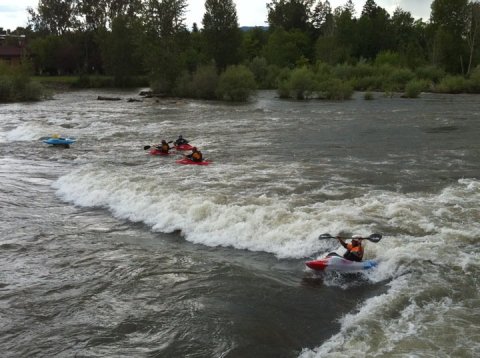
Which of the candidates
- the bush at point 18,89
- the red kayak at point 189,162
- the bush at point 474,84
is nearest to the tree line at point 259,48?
the bush at point 474,84

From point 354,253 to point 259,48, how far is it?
85156 millimetres

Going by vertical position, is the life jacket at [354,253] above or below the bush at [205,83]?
below

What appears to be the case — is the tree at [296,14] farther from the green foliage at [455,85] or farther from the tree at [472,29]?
the green foliage at [455,85]

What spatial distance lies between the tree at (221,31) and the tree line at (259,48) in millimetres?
126

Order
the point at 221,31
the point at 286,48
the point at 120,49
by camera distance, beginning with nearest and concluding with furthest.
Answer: the point at 221,31, the point at 120,49, the point at 286,48

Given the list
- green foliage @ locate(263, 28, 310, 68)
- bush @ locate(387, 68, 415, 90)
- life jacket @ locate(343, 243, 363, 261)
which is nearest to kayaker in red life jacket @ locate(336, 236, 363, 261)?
life jacket @ locate(343, 243, 363, 261)

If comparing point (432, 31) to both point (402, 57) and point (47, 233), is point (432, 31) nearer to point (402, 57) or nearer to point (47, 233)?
Answer: point (402, 57)

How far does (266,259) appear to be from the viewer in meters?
8.97

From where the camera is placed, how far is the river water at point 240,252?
6383 mm

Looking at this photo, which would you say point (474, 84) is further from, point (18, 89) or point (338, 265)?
point (338, 265)

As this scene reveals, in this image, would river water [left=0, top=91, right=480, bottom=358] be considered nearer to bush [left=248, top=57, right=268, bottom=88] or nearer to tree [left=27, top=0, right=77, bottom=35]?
→ bush [left=248, top=57, right=268, bottom=88]

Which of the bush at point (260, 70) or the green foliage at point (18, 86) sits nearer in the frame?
the green foliage at point (18, 86)

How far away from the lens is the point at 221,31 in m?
63.0

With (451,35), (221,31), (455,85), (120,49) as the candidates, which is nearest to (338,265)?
(455,85)
